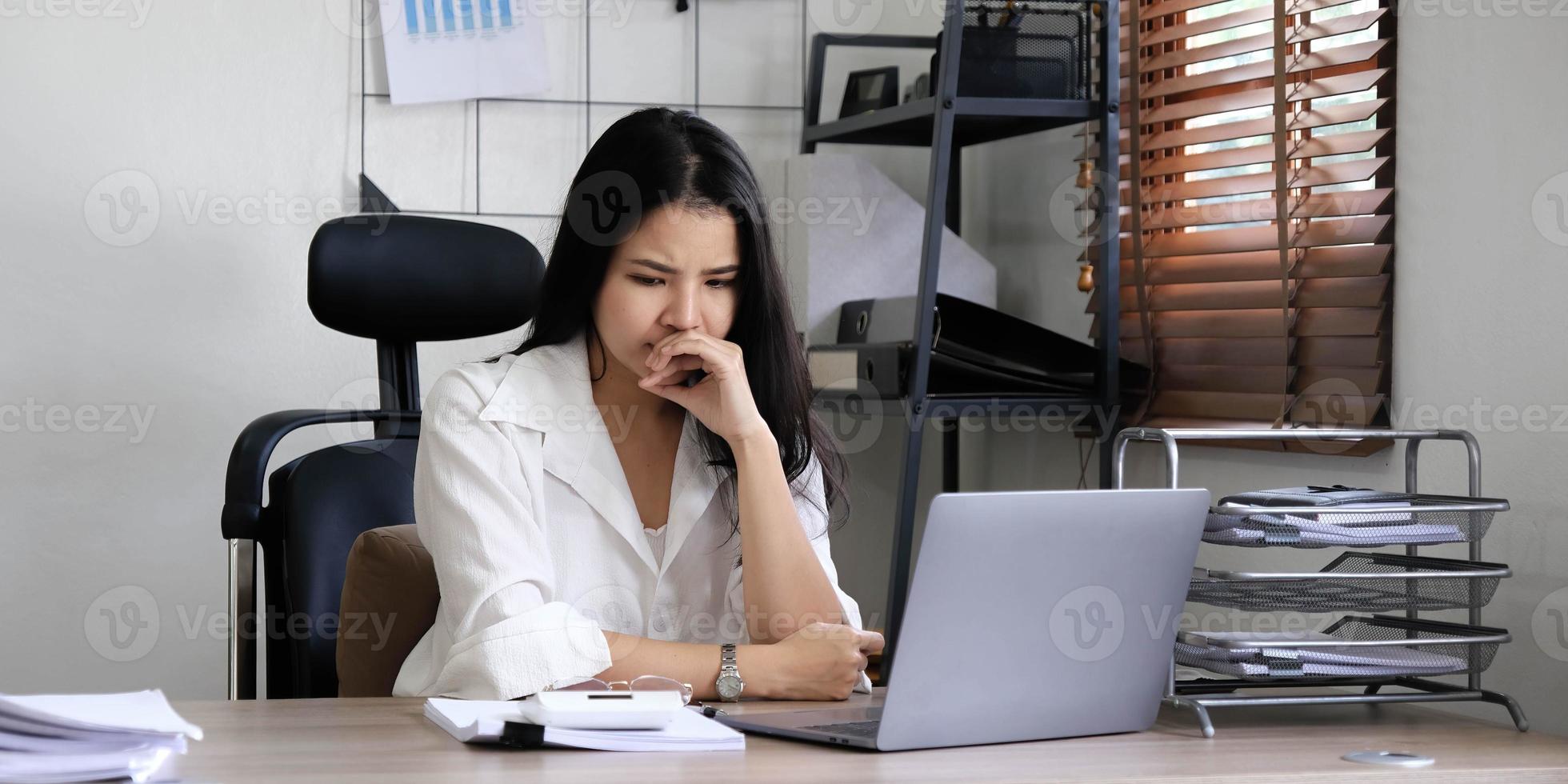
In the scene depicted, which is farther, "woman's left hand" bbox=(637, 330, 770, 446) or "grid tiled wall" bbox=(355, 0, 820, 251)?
"grid tiled wall" bbox=(355, 0, 820, 251)

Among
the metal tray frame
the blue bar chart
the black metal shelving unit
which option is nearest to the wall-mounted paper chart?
the blue bar chart

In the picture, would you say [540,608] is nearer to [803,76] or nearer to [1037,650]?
[1037,650]

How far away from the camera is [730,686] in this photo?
1.23 meters

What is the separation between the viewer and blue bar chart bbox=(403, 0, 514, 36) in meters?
2.50

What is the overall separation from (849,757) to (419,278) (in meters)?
1.04

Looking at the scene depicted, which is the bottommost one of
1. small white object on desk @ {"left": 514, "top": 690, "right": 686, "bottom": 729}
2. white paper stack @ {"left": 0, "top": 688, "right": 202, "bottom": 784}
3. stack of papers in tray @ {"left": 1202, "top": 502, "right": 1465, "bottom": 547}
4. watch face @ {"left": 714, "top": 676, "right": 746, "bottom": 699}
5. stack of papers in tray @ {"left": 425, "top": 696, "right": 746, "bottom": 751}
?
watch face @ {"left": 714, "top": 676, "right": 746, "bottom": 699}

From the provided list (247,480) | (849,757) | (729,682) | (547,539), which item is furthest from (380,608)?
(849,757)

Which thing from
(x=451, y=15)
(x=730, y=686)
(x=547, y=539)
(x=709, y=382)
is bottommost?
(x=730, y=686)

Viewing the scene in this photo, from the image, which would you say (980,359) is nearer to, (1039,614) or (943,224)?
(943,224)

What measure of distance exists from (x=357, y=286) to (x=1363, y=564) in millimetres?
1213

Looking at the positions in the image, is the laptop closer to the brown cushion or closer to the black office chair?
the brown cushion

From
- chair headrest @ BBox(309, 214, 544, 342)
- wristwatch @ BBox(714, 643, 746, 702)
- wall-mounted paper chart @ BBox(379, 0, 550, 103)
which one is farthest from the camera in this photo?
wall-mounted paper chart @ BBox(379, 0, 550, 103)

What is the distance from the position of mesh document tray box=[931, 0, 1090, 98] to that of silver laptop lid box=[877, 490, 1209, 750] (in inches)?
54.1

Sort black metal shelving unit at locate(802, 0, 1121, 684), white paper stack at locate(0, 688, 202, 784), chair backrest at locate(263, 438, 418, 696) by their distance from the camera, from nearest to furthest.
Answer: white paper stack at locate(0, 688, 202, 784) < chair backrest at locate(263, 438, 418, 696) < black metal shelving unit at locate(802, 0, 1121, 684)
